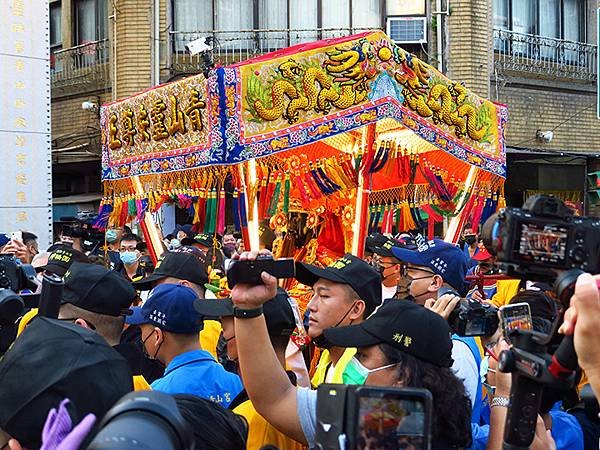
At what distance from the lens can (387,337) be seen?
9.07ft

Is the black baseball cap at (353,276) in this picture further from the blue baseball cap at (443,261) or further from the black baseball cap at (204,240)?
the black baseball cap at (204,240)

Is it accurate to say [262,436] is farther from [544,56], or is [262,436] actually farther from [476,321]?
[544,56]

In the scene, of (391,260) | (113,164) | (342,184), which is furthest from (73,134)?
(391,260)

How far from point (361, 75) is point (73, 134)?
11002mm

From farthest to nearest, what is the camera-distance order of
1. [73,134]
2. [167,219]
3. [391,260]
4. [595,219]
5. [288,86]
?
[73,134] < [167,219] < [288,86] < [391,260] < [595,219]

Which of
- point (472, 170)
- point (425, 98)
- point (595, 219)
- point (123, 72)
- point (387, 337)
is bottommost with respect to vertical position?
point (387, 337)

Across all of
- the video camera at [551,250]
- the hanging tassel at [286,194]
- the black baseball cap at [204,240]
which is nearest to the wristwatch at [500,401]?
the video camera at [551,250]

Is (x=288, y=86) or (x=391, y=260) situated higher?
(x=288, y=86)

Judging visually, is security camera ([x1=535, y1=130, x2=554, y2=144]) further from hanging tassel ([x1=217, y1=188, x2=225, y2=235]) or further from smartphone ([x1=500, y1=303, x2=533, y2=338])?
smartphone ([x1=500, y1=303, x2=533, y2=338])

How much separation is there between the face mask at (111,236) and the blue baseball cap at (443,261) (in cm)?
610

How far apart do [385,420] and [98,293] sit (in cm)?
254

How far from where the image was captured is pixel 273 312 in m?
3.57

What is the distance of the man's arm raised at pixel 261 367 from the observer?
2.66 m

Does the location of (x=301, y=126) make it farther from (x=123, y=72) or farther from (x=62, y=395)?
(x=123, y=72)
